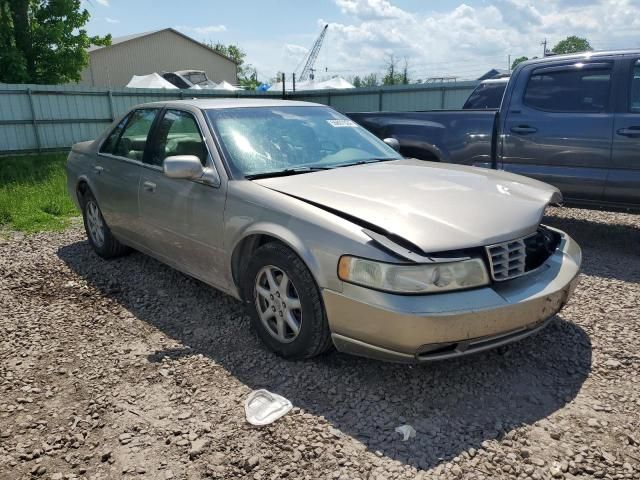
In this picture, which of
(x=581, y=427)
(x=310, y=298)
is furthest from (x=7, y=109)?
(x=581, y=427)

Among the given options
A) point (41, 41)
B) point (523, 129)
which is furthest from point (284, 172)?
point (41, 41)

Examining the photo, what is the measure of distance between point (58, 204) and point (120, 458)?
6.53 metres

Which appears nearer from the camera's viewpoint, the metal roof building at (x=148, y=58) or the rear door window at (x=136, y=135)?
the rear door window at (x=136, y=135)

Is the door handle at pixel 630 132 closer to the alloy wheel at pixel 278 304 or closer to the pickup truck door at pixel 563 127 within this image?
the pickup truck door at pixel 563 127

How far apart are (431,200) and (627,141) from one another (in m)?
3.09

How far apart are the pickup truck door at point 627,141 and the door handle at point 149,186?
4.31 m

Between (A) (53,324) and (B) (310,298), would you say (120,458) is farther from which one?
(A) (53,324)

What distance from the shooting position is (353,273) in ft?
8.67

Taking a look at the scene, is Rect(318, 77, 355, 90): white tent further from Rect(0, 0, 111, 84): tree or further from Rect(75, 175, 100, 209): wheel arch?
Rect(75, 175, 100, 209): wheel arch

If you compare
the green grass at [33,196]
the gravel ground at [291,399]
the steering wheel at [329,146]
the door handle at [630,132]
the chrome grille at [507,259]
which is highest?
the steering wheel at [329,146]

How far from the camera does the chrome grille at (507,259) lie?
8.90 ft

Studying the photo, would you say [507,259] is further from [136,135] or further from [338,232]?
[136,135]

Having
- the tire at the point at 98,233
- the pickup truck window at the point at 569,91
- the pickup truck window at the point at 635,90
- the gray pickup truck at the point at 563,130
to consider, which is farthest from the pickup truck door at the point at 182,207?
the pickup truck window at the point at 635,90

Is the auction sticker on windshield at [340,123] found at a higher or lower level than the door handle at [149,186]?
higher
